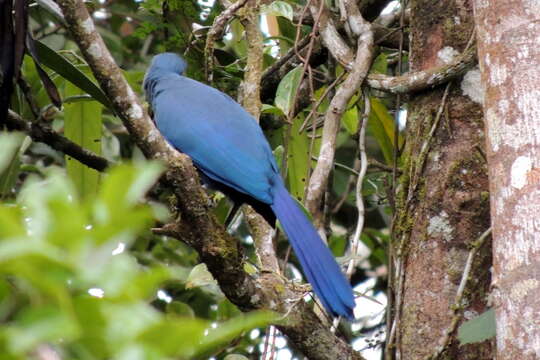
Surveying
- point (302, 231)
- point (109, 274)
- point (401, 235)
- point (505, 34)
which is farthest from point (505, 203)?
point (109, 274)

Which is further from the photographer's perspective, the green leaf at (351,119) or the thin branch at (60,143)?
the green leaf at (351,119)

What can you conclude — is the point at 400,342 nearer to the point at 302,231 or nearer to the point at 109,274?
the point at 302,231

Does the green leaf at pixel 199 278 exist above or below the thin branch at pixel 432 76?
below

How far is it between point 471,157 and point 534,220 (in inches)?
28.1

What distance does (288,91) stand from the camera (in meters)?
3.61

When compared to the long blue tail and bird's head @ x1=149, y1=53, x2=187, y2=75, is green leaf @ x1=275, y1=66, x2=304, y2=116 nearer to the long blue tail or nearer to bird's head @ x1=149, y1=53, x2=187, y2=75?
the long blue tail

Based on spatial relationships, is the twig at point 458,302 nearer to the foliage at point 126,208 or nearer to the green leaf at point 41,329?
the foliage at point 126,208

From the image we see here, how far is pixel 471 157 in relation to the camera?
292 centimetres

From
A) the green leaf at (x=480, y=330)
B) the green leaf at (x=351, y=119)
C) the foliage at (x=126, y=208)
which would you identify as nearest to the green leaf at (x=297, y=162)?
the foliage at (x=126, y=208)

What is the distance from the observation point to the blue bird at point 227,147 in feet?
10.4

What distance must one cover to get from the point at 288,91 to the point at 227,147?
34 cm

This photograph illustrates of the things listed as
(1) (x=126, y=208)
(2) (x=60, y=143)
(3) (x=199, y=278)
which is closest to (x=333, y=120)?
(3) (x=199, y=278)

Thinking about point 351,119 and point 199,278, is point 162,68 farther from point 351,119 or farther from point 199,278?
point 199,278

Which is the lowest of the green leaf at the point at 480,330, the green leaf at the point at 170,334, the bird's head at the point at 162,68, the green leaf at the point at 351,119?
the green leaf at the point at 480,330
